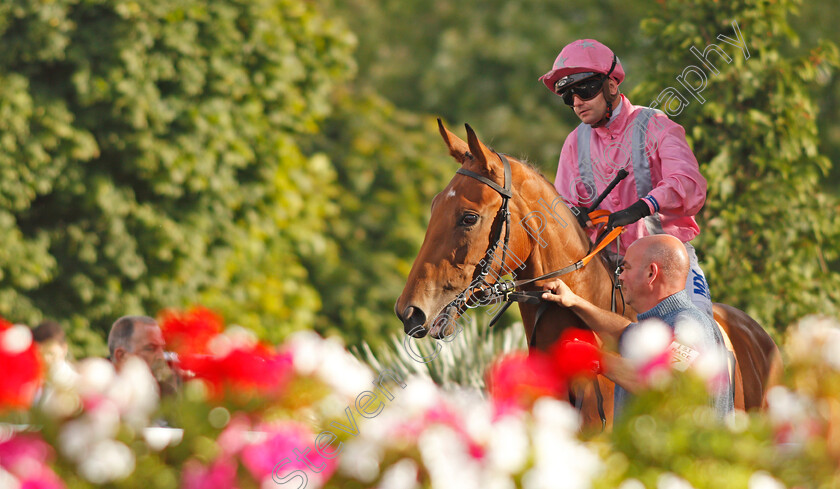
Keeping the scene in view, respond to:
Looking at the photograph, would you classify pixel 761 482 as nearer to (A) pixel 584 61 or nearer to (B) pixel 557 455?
(B) pixel 557 455

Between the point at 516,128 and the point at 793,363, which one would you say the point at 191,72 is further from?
the point at 516,128

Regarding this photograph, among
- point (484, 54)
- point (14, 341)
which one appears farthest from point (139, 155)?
point (484, 54)

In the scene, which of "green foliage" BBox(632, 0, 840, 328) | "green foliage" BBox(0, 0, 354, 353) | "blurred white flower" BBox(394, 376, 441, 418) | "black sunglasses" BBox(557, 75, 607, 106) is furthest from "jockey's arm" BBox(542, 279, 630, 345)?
"green foliage" BBox(0, 0, 354, 353)

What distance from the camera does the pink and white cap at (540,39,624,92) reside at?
343 centimetres

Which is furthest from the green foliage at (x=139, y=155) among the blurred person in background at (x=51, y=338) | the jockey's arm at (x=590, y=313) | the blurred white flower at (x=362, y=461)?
the blurred white flower at (x=362, y=461)

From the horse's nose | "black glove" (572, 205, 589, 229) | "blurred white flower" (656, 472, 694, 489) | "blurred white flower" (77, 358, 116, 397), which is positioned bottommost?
the horse's nose

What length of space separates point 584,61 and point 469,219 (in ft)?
2.91

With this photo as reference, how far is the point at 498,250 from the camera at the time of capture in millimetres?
3098

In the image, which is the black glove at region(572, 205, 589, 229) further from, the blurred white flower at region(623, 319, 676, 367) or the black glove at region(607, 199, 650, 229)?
the blurred white flower at region(623, 319, 676, 367)

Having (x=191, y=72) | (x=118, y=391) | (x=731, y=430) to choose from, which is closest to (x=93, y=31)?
(x=191, y=72)

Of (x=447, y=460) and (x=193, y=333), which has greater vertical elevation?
(x=447, y=460)

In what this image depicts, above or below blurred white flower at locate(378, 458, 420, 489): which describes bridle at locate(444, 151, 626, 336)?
below

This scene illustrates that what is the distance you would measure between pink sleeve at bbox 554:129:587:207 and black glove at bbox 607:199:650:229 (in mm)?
517

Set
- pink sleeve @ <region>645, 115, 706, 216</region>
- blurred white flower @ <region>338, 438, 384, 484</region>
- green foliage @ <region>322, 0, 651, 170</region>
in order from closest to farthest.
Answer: blurred white flower @ <region>338, 438, 384, 484</region> → pink sleeve @ <region>645, 115, 706, 216</region> → green foliage @ <region>322, 0, 651, 170</region>
